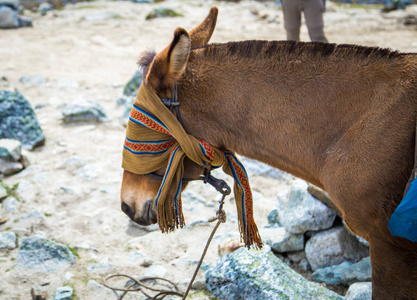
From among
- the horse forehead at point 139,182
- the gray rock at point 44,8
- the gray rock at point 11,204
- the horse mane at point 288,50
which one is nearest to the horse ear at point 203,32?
the horse mane at point 288,50

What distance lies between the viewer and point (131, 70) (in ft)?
26.9

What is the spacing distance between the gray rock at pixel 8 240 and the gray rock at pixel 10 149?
134 centimetres

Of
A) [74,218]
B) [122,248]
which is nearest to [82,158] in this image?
[74,218]

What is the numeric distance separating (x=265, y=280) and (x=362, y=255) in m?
0.96

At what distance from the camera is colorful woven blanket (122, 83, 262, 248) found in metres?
2.03

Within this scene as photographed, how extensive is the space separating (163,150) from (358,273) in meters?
1.72

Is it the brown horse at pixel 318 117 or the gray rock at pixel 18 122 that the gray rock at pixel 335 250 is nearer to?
the brown horse at pixel 318 117

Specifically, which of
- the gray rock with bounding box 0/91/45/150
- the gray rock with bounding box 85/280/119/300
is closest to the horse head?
the gray rock with bounding box 85/280/119/300

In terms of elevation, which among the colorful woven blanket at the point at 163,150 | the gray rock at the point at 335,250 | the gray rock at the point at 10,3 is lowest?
the gray rock at the point at 335,250

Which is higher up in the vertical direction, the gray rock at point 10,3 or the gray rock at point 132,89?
the gray rock at point 10,3

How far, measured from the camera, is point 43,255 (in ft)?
10.1

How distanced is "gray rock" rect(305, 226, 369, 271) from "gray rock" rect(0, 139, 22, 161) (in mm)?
3324

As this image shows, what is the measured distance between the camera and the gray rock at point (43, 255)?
301 cm

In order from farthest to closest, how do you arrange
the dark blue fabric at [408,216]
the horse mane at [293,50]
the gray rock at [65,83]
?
the gray rock at [65,83], the horse mane at [293,50], the dark blue fabric at [408,216]
